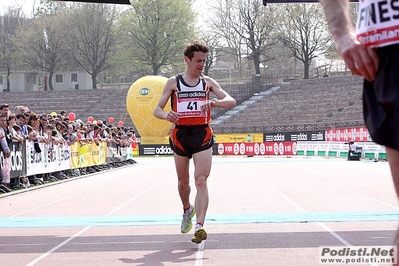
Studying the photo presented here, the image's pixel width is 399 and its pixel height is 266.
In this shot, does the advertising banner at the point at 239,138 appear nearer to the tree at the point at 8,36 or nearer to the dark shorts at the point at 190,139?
the tree at the point at 8,36

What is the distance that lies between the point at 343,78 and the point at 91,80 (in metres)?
40.0

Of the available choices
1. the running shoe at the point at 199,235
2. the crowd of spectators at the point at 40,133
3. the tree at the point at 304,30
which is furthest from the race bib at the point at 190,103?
the tree at the point at 304,30

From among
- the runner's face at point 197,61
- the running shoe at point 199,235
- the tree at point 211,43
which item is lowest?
the running shoe at point 199,235

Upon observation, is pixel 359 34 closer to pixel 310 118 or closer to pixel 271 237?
pixel 271 237

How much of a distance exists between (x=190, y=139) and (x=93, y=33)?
80.5 meters

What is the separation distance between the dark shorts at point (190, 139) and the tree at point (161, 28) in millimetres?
74441

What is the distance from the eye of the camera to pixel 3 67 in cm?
8800

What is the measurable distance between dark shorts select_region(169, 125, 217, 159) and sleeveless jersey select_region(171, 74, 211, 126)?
0.06 meters

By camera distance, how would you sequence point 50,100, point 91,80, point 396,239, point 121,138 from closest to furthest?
point 396,239 → point 121,138 → point 50,100 → point 91,80

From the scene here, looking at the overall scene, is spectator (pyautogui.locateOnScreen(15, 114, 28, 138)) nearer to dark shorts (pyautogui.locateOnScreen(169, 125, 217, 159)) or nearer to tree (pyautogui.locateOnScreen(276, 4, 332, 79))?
dark shorts (pyautogui.locateOnScreen(169, 125, 217, 159))

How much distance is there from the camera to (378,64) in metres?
2.77

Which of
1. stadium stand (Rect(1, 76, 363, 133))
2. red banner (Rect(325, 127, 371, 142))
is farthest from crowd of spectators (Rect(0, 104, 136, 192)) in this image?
stadium stand (Rect(1, 76, 363, 133))

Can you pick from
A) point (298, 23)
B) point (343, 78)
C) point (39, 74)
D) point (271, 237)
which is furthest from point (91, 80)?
point (271, 237)

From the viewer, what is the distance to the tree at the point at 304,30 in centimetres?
7700
